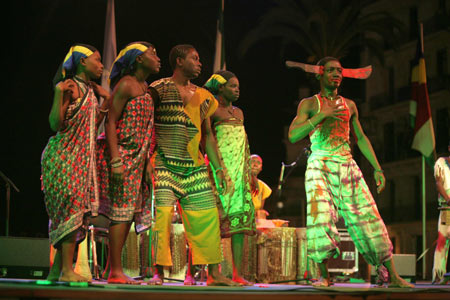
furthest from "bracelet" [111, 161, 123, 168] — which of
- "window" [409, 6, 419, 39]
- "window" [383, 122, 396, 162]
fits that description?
"window" [409, 6, 419, 39]

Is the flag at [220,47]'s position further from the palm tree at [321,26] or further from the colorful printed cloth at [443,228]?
the palm tree at [321,26]

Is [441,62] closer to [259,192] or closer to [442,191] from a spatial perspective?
[259,192]

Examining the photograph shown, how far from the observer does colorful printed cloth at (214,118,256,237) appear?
23.6ft

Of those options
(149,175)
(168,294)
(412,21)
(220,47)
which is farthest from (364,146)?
(412,21)

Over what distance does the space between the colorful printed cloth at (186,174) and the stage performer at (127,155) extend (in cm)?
26

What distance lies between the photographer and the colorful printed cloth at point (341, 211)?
7086mm

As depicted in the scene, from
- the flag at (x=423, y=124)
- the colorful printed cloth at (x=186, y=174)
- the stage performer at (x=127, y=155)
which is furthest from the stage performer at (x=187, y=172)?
the flag at (x=423, y=124)

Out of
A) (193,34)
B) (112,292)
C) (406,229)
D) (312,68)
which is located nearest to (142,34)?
(193,34)

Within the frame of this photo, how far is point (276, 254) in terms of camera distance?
1059 centimetres

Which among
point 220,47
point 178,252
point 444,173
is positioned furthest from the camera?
point 220,47

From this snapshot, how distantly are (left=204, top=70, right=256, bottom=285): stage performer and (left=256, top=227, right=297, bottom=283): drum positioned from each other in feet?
10.6

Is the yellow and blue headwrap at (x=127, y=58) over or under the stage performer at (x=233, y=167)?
over

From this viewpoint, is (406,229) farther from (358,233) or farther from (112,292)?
(112,292)

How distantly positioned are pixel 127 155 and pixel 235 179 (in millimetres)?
1462
